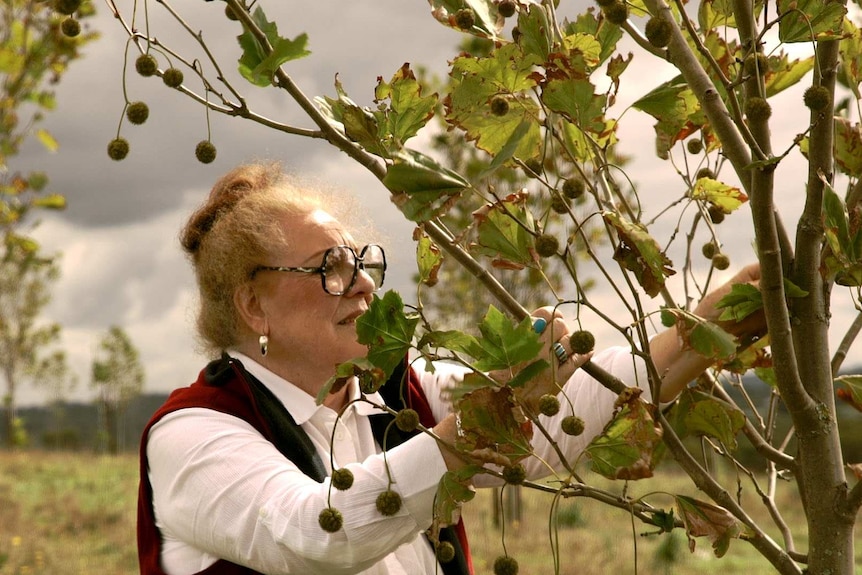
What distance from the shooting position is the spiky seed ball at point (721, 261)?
1.78 m

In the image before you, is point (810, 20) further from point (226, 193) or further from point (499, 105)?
point (226, 193)

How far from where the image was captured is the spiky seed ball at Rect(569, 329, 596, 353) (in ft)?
4.29

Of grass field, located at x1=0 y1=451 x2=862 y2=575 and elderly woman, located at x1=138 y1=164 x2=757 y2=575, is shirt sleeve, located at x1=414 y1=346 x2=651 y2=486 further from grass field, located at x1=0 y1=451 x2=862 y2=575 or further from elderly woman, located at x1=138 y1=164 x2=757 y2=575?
grass field, located at x1=0 y1=451 x2=862 y2=575

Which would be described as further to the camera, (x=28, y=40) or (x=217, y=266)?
(x=28, y=40)

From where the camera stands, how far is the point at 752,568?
7.20 meters

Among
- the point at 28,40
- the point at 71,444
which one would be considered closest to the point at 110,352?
the point at 71,444

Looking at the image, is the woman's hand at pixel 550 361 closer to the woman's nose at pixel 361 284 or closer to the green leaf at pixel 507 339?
the green leaf at pixel 507 339

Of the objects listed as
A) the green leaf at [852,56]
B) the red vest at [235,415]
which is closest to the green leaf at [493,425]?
the green leaf at [852,56]

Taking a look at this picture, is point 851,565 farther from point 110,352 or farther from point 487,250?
point 110,352

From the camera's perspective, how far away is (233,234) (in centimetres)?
267

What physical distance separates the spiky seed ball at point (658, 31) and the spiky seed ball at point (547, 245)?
27 centimetres

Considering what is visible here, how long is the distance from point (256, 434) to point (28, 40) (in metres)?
4.46

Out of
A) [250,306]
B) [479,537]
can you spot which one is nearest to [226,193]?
[250,306]

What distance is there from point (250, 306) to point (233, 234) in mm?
204
